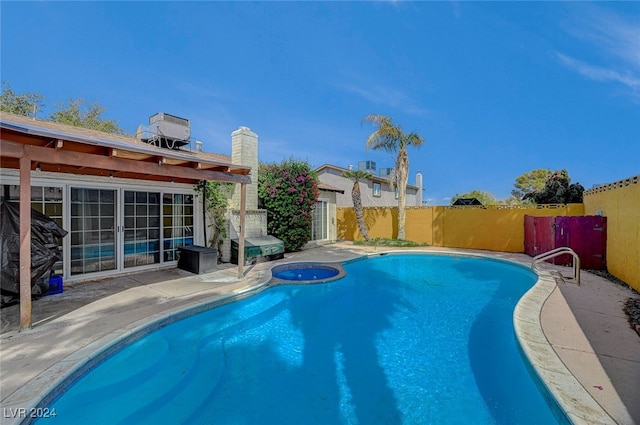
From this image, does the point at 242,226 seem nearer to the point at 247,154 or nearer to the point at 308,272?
the point at 308,272

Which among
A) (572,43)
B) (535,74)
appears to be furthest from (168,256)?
(535,74)

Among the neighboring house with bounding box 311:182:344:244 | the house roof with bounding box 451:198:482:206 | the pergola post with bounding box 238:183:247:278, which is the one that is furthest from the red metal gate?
the pergola post with bounding box 238:183:247:278

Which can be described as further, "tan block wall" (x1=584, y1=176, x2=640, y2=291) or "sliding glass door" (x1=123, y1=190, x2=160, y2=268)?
"sliding glass door" (x1=123, y1=190, x2=160, y2=268)

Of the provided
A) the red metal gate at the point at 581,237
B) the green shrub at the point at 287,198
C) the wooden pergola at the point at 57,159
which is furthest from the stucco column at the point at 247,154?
the red metal gate at the point at 581,237

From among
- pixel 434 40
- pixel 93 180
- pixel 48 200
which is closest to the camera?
pixel 48 200

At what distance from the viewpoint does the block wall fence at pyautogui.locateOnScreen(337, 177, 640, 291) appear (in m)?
6.85

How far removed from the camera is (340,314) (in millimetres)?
6102

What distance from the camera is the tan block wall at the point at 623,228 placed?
647 cm

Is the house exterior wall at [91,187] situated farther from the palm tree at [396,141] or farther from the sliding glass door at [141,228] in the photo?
the palm tree at [396,141]

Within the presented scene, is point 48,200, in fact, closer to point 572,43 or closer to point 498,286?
point 498,286

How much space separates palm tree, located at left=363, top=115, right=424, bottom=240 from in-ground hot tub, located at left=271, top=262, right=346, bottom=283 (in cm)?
739

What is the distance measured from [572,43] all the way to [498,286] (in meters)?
11.4

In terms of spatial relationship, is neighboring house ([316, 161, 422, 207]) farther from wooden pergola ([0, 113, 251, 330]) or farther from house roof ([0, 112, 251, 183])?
wooden pergola ([0, 113, 251, 330])

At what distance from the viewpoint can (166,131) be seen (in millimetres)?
9836
